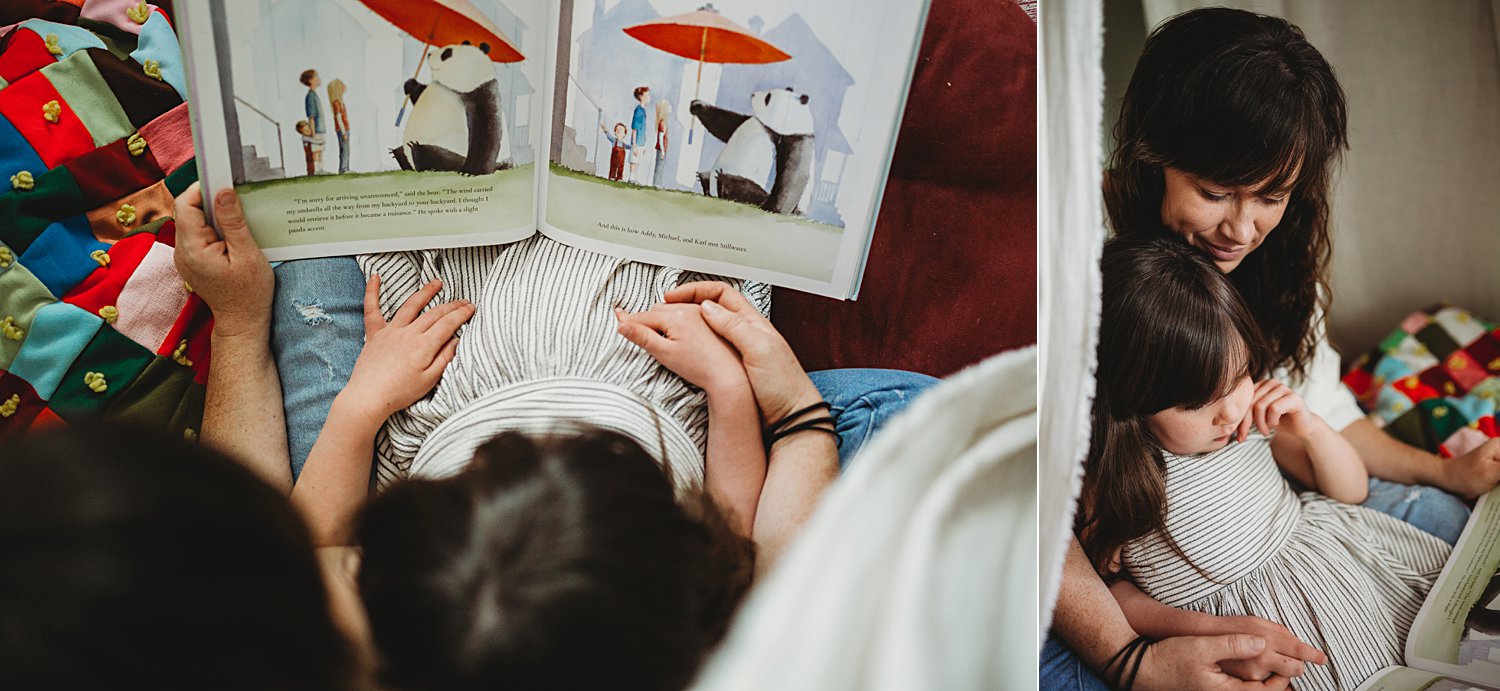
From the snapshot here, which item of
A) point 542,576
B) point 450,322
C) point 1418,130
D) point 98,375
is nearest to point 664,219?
point 450,322

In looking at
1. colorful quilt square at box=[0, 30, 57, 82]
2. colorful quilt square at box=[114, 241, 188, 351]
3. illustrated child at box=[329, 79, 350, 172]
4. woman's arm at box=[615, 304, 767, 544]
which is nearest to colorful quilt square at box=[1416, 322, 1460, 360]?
woman's arm at box=[615, 304, 767, 544]

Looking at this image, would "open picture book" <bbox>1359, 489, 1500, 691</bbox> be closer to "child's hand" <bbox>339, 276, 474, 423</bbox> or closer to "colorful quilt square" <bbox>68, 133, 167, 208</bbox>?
"child's hand" <bbox>339, 276, 474, 423</bbox>

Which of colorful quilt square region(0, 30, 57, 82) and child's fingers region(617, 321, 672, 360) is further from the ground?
colorful quilt square region(0, 30, 57, 82)

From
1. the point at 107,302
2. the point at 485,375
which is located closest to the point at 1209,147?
the point at 485,375

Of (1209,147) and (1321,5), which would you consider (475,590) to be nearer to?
(1209,147)

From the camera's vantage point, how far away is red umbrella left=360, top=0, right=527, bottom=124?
0.56m

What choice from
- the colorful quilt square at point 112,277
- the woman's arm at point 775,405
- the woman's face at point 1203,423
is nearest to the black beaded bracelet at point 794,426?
the woman's arm at point 775,405

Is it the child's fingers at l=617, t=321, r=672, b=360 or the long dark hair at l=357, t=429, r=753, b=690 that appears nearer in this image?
the long dark hair at l=357, t=429, r=753, b=690

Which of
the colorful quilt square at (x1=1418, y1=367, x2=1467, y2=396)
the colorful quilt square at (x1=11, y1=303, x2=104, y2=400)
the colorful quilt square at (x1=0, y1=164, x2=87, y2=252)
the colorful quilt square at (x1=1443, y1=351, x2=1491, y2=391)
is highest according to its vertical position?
the colorful quilt square at (x1=1443, y1=351, x2=1491, y2=391)

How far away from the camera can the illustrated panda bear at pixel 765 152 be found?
59 centimetres

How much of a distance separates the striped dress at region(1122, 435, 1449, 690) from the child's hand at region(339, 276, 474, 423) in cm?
47

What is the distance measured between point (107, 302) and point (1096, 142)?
25.4 inches

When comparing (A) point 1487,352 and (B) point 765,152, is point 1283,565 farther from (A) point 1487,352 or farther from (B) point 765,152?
(B) point 765,152

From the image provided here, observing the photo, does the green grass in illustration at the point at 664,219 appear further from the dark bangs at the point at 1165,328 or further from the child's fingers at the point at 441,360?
the dark bangs at the point at 1165,328
